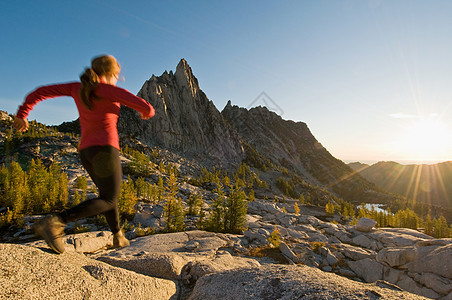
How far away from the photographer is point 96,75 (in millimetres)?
2279

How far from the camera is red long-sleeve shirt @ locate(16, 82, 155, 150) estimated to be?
2.27m

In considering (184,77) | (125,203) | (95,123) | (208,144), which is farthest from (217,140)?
(95,123)

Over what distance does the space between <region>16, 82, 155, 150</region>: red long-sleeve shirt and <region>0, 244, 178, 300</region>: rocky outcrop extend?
1.32m

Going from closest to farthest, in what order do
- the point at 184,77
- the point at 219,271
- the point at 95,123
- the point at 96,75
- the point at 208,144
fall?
1. the point at 96,75
2. the point at 95,123
3. the point at 219,271
4. the point at 208,144
5. the point at 184,77

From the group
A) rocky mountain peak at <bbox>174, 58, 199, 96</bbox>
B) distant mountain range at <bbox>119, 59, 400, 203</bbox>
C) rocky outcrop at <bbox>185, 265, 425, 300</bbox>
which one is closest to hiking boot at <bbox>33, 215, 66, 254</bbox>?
rocky outcrop at <bbox>185, 265, 425, 300</bbox>

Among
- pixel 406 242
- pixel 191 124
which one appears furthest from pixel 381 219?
pixel 191 124

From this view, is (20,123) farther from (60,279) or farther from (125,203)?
(125,203)

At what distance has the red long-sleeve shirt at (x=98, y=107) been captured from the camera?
227cm

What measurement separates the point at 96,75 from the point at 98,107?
1.15ft

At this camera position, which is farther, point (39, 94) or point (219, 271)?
point (219, 271)

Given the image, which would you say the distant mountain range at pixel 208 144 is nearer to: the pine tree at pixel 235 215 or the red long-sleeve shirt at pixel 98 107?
the pine tree at pixel 235 215

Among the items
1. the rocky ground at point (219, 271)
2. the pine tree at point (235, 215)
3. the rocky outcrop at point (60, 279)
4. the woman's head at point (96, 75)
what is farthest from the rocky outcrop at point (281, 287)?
the pine tree at point (235, 215)

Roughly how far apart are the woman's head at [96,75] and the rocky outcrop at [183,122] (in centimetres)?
6796

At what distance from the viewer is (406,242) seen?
38.6ft
